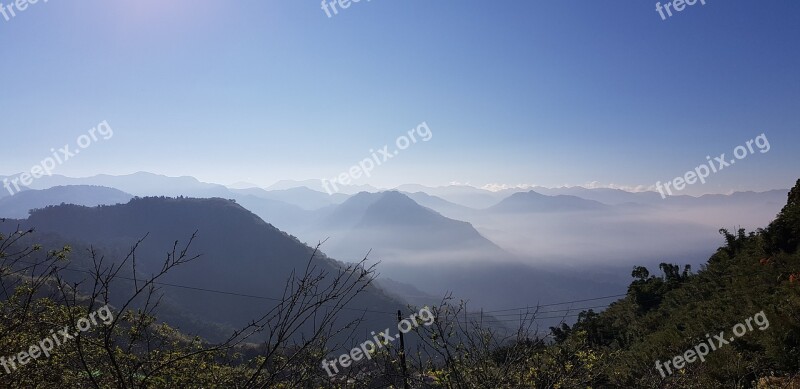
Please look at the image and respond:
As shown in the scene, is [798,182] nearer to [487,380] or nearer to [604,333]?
[604,333]

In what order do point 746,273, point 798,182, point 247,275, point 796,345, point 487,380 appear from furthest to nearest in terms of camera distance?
point 247,275 → point 798,182 → point 746,273 → point 796,345 → point 487,380

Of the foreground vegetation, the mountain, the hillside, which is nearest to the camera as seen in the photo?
the foreground vegetation

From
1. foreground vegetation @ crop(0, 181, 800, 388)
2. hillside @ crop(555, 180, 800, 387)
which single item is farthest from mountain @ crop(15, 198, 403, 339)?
foreground vegetation @ crop(0, 181, 800, 388)

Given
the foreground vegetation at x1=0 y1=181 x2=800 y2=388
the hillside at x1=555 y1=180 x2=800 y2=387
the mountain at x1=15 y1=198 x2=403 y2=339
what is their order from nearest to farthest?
the foreground vegetation at x1=0 y1=181 x2=800 y2=388
the hillside at x1=555 y1=180 x2=800 y2=387
the mountain at x1=15 y1=198 x2=403 y2=339

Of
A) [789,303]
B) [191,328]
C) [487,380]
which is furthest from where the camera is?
[191,328]

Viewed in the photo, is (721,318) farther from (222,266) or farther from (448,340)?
(222,266)

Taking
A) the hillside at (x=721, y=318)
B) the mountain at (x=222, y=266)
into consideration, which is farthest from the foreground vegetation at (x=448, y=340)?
the mountain at (x=222, y=266)

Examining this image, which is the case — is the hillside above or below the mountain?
below

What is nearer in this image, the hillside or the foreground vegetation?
the foreground vegetation

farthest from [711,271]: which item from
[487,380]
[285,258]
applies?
[285,258]

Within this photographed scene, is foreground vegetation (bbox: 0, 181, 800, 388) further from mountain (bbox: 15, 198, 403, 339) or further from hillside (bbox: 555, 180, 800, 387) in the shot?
mountain (bbox: 15, 198, 403, 339)

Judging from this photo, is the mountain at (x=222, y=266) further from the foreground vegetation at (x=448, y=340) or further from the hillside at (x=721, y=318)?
the foreground vegetation at (x=448, y=340)
